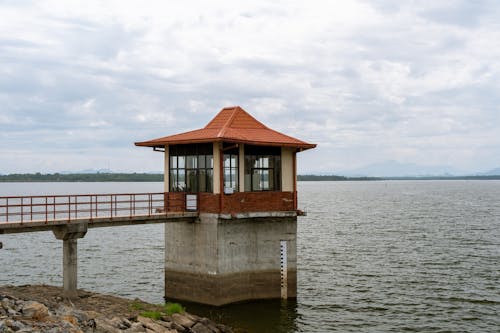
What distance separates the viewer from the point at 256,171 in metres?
26.7

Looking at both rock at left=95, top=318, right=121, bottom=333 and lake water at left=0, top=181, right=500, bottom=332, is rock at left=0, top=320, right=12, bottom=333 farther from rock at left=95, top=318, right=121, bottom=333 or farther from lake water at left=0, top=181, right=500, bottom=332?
lake water at left=0, top=181, right=500, bottom=332

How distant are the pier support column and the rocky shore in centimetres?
44

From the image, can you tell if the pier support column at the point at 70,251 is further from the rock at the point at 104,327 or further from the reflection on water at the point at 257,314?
the rock at the point at 104,327

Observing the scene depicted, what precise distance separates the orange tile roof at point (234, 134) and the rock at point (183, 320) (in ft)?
24.8

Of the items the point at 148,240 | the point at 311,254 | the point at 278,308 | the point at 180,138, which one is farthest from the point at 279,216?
the point at 148,240

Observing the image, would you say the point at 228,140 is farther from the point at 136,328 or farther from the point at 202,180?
the point at 136,328

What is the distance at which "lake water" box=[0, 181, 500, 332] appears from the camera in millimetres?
24938

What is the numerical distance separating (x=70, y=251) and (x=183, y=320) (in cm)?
588

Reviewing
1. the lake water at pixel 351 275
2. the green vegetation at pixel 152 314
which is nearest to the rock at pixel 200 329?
the green vegetation at pixel 152 314

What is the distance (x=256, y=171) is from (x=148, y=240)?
1148 inches

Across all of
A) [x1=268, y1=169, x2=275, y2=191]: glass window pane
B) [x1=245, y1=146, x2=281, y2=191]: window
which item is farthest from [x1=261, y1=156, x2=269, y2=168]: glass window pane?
[x1=268, y1=169, x2=275, y2=191]: glass window pane

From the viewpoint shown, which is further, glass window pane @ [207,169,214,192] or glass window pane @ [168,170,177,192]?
glass window pane @ [168,170,177,192]

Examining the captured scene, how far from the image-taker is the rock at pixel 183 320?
2053 cm

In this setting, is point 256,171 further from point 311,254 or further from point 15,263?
point 15,263
